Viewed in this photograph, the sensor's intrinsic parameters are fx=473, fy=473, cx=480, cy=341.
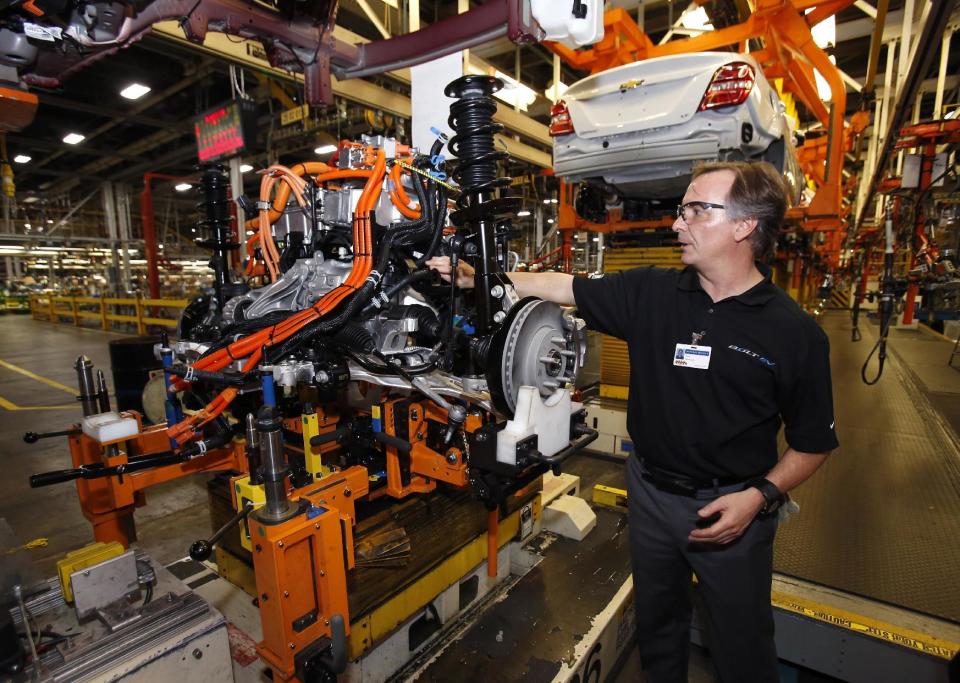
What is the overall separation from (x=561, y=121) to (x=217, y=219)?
259cm


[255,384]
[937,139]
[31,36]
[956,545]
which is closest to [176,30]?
[31,36]

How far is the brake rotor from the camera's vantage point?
1457 millimetres

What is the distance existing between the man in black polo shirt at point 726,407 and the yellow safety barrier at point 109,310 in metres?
7.87

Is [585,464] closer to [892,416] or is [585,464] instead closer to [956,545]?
[956,545]

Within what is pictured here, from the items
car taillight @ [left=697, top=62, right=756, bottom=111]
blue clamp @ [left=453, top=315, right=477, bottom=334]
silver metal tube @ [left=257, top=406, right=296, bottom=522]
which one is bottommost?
silver metal tube @ [left=257, top=406, right=296, bottom=522]

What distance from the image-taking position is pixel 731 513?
1.38 metres

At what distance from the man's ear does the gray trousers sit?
80 centimetres

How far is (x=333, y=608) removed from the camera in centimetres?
139

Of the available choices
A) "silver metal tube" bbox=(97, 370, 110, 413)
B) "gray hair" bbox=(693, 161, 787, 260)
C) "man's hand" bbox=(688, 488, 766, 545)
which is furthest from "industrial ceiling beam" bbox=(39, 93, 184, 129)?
Result: "man's hand" bbox=(688, 488, 766, 545)

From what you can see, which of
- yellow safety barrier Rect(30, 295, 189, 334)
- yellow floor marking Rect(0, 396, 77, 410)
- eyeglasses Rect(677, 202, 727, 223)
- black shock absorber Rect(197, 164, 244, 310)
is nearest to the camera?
eyeglasses Rect(677, 202, 727, 223)

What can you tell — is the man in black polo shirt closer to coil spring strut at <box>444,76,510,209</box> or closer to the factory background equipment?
the factory background equipment

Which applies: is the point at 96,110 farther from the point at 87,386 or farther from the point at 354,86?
the point at 87,386

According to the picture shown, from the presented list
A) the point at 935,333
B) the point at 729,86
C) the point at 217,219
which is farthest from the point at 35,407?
the point at 935,333

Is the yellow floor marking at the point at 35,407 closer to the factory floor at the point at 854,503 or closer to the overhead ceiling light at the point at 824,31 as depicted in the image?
the factory floor at the point at 854,503
